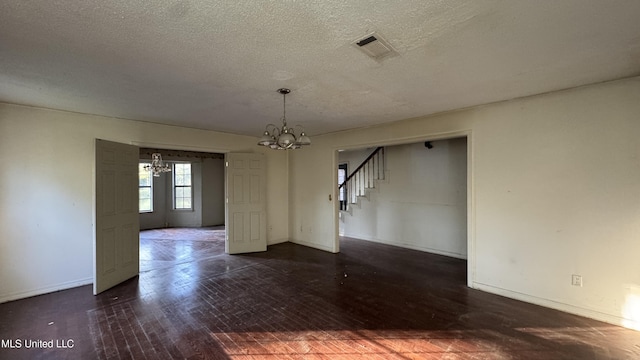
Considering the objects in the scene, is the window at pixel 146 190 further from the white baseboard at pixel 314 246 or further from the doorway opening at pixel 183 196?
the white baseboard at pixel 314 246

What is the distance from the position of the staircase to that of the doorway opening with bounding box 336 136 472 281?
28 millimetres

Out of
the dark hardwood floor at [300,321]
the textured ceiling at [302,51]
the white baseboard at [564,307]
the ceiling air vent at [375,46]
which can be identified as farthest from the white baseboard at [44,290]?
the white baseboard at [564,307]

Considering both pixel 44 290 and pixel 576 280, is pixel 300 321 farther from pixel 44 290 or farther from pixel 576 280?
pixel 44 290

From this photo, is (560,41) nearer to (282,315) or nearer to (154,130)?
(282,315)

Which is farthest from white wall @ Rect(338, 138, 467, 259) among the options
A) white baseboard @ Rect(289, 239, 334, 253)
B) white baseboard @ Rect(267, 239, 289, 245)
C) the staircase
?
white baseboard @ Rect(267, 239, 289, 245)

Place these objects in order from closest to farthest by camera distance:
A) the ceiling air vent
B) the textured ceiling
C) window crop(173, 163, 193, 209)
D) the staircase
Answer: the textured ceiling < the ceiling air vent < the staircase < window crop(173, 163, 193, 209)

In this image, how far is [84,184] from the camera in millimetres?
3930

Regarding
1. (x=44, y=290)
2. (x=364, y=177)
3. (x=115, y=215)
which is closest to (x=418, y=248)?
(x=364, y=177)

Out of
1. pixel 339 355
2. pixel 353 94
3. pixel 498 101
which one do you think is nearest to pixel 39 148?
pixel 353 94

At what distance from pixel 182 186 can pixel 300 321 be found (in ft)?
26.7

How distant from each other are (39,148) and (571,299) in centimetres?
705

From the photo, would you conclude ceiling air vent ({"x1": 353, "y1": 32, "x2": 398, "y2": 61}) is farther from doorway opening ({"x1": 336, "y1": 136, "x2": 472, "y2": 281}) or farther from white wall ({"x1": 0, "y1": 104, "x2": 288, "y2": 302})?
white wall ({"x1": 0, "y1": 104, "x2": 288, "y2": 302})

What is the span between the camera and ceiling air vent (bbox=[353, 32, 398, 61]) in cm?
189

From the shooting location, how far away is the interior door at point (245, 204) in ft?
18.2
